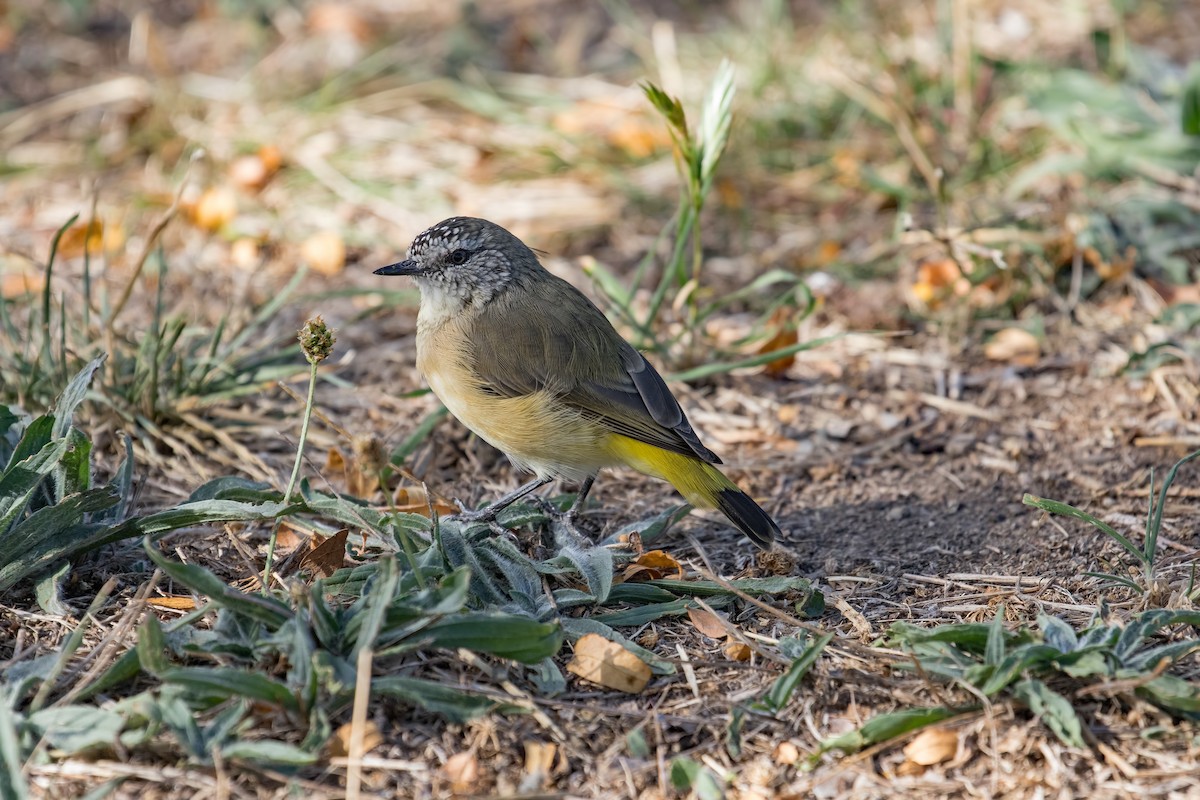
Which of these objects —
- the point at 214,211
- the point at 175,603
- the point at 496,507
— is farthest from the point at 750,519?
the point at 214,211

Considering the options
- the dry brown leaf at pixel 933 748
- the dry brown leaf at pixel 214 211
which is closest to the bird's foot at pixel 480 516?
the dry brown leaf at pixel 933 748

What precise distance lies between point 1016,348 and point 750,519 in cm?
214

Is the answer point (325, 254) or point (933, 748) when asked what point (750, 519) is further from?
point (325, 254)

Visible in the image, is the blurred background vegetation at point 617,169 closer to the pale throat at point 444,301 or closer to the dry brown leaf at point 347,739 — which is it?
the pale throat at point 444,301

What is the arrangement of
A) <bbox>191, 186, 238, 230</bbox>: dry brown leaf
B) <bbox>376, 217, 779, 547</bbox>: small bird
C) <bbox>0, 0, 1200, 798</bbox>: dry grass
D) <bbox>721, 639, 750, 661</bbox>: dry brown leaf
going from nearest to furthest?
<bbox>0, 0, 1200, 798</bbox>: dry grass, <bbox>721, 639, 750, 661</bbox>: dry brown leaf, <bbox>376, 217, 779, 547</bbox>: small bird, <bbox>191, 186, 238, 230</bbox>: dry brown leaf

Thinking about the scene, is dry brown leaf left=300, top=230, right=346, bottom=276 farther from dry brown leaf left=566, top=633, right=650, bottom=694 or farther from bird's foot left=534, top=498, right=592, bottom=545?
dry brown leaf left=566, top=633, right=650, bottom=694

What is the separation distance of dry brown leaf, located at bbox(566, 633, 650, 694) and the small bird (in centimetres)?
79

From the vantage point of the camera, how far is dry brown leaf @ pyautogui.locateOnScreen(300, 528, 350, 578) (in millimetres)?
3535

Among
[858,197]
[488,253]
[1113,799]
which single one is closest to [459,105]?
[858,197]

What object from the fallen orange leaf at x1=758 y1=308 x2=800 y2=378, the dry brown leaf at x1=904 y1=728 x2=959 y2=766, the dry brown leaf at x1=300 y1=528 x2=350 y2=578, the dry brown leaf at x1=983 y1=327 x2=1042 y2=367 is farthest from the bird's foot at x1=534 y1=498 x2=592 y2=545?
the dry brown leaf at x1=983 y1=327 x2=1042 y2=367

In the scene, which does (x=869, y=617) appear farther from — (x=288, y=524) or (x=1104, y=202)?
(x=1104, y=202)

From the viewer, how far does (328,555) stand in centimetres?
356

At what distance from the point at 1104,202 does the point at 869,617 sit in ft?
10.7

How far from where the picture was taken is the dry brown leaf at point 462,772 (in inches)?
108
